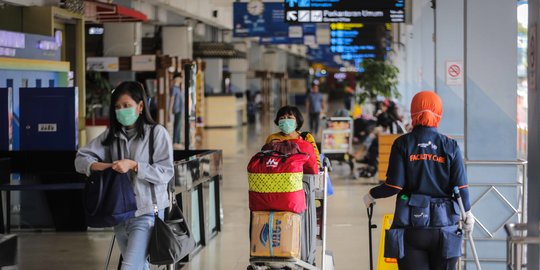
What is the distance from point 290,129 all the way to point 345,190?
7.69 meters

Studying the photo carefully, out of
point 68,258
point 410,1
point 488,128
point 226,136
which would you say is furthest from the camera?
point 226,136

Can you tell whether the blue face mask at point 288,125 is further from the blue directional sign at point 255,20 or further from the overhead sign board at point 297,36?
the overhead sign board at point 297,36

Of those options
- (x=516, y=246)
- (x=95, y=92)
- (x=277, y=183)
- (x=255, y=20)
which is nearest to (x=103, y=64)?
(x=95, y=92)

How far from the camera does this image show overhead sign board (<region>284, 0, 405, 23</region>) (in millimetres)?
14359

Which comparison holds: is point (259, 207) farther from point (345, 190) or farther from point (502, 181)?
point (345, 190)

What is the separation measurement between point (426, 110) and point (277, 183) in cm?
152

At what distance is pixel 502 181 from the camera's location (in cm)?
867

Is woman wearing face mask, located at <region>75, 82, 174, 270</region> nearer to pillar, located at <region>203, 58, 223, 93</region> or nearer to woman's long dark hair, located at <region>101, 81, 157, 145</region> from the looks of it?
woman's long dark hair, located at <region>101, 81, 157, 145</region>

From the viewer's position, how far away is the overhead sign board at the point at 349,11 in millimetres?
14359

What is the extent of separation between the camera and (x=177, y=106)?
22297 mm

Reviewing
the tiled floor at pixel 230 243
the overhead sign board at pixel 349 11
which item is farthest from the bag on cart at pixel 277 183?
the overhead sign board at pixel 349 11

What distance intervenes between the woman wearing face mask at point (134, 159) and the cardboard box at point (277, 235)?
1.23 meters

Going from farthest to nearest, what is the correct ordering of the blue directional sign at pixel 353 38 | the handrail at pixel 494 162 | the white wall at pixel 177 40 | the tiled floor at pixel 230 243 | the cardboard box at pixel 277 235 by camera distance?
the white wall at pixel 177 40
the blue directional sign at pixel 353 38
the tiled floor at pixel 230 243
the handrail at pixel 494 162
the cardboard box at pixel 277 235

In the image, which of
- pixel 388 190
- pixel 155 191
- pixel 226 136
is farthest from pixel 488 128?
pixel 226 136
